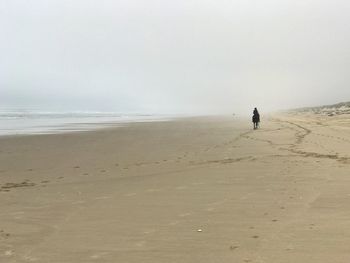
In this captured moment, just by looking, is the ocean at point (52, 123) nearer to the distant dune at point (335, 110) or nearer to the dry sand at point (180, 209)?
the dry sand at point (180, 209)

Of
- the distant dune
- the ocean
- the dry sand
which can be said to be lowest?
the dry sand

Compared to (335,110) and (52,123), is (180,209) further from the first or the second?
(335,110)

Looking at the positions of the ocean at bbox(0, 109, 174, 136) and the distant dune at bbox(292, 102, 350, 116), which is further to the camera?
the distant dune at bbox(292, 102, 350, 116)

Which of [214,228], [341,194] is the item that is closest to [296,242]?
[214,228]

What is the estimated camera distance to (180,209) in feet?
25.5

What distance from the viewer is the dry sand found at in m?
5.48

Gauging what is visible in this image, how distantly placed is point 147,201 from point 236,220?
2.25m

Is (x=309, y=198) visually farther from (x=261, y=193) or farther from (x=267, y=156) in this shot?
(x=267, y=156)

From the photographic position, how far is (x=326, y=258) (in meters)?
5.02

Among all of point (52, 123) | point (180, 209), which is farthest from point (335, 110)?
point (180, 209)

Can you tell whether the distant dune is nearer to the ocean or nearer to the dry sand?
the ocean

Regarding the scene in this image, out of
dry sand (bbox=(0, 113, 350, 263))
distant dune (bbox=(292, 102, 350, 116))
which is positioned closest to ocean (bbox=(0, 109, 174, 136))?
dry sand (bbox=(0, 113, 350, 263))

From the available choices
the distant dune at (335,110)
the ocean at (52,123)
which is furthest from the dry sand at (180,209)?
the distant dune at (335,110)

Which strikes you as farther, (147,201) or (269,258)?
(147,201)
